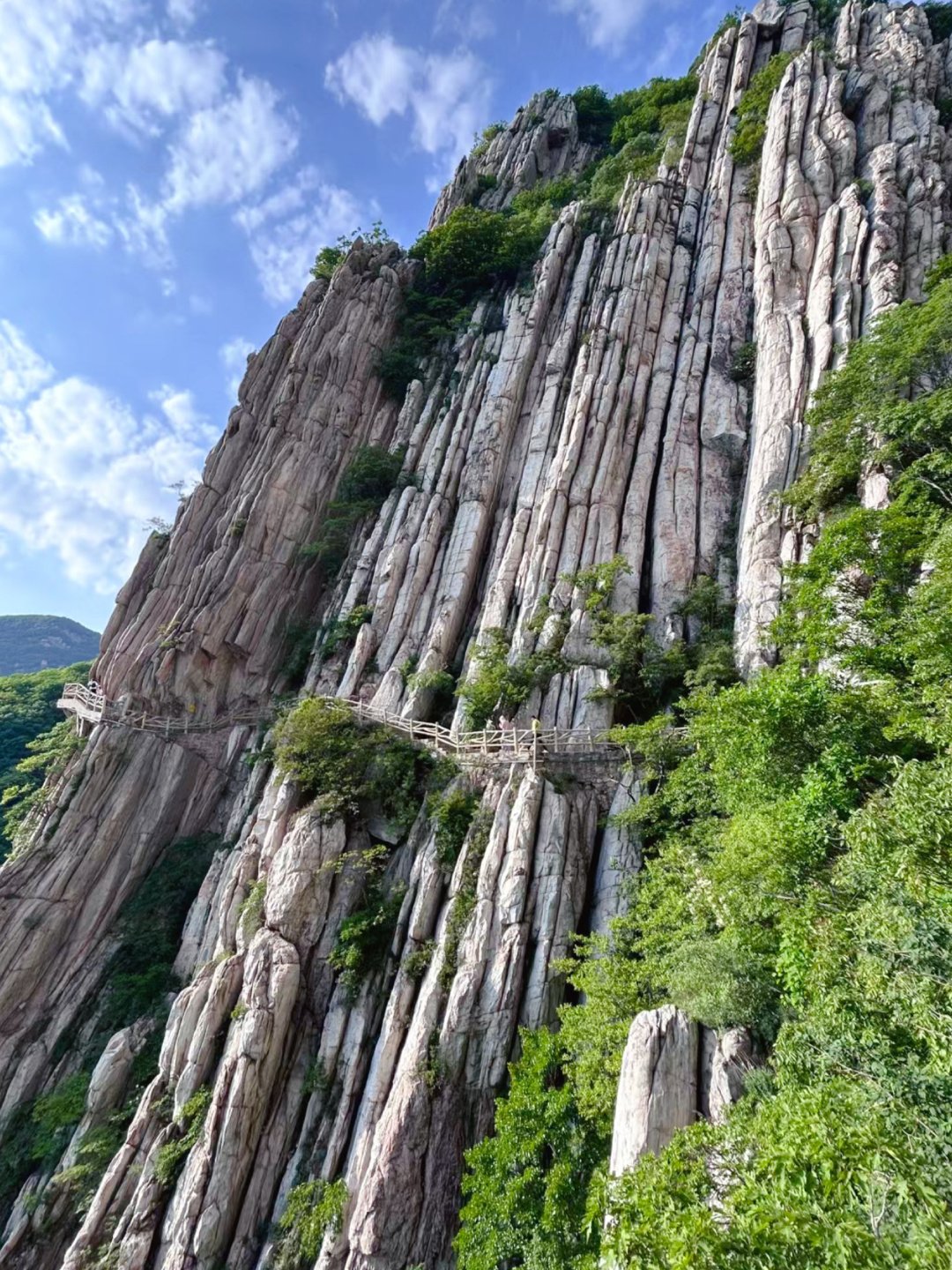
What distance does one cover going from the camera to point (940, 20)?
3362 cm

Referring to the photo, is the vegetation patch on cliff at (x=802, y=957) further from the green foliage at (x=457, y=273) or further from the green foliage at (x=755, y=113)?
the green foliage at (x=457, y=273)

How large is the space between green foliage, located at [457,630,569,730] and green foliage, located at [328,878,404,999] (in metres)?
5.75

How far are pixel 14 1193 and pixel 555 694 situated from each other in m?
19.2

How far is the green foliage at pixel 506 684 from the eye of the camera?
18.8 m

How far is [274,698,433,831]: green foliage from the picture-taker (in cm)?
1762

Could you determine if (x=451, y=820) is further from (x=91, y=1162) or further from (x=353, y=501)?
(x=353, y=501)

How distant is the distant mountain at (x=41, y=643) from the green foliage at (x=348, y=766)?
107 m

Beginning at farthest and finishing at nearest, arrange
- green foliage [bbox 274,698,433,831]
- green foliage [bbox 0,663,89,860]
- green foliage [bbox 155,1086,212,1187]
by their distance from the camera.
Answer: green foliage [bbox 0,663,89,860] → green foliage [bbox 274,698,433,831] → green foliage [bbox 155,1086,212,1187]

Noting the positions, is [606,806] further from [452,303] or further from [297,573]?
[452,303]

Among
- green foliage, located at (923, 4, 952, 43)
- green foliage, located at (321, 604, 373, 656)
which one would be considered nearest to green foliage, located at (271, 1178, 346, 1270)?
green foliage, located at (321, 604, 373, 656)

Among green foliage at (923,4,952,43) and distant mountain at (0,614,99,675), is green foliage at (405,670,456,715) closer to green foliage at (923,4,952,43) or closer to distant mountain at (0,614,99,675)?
green foliage at (923,4,952,43)

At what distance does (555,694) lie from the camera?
18.7 metres

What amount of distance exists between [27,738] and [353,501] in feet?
71.2

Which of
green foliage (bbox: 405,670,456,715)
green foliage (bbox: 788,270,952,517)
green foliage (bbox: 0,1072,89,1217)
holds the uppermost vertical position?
green foliage (bbox: 788,270,952,517)
